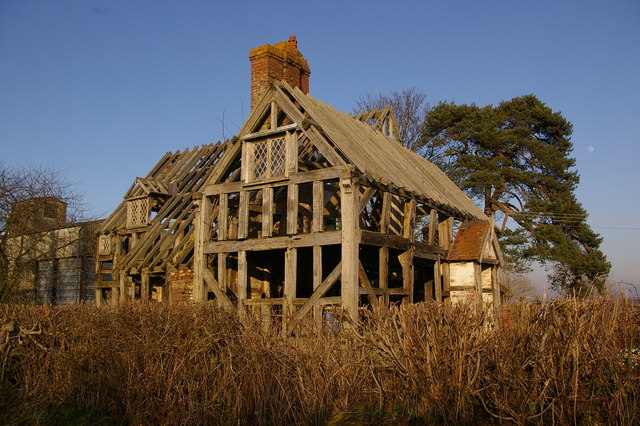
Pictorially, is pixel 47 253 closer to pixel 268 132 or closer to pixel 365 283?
pixel 268 132

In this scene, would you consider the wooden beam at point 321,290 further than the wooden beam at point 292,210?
No

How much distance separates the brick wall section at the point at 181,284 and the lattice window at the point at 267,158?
4285 millimetres

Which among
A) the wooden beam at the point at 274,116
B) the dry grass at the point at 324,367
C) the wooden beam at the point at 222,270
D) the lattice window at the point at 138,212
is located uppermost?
the wooden beam at the point at 274,116

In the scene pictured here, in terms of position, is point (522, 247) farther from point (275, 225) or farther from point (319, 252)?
point (319, 252)

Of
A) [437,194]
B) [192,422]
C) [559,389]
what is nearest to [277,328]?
[192,422]

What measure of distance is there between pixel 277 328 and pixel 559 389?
4.20m

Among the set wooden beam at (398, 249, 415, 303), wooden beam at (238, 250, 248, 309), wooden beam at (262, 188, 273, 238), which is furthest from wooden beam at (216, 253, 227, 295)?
wooden beam at (398, 249, 415, 303)

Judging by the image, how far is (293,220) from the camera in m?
15.6

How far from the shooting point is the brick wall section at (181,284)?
62.6 feet

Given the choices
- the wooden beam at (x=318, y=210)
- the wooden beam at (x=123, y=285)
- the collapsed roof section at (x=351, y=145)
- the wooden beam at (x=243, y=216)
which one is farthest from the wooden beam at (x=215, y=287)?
the wooden beam at (x=123, y=285)

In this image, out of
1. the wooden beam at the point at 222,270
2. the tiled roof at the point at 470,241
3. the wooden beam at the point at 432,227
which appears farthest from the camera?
the tiled roof at the point at 470,241

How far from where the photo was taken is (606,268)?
30219mm

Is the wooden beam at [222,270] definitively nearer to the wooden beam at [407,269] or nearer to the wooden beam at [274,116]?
the wooden beam at [274,116]

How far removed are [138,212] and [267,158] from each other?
868cm
